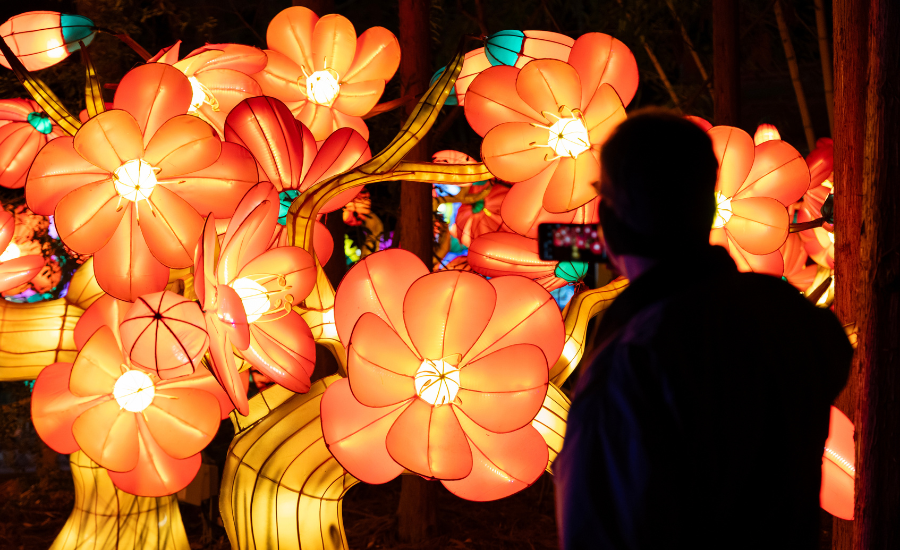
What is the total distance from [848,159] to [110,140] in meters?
2.00

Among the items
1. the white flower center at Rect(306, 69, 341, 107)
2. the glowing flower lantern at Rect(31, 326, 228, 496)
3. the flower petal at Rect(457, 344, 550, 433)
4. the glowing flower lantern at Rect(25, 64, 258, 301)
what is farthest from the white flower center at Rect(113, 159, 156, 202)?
the flower petal at Rect(457, 344, 550, 433)

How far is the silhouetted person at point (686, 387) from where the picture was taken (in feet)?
2.77

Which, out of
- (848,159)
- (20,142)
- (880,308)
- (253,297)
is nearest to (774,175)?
(848,159)

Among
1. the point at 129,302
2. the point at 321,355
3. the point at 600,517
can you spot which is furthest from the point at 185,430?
the point at 321,355

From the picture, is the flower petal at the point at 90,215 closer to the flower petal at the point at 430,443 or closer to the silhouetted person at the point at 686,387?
the flower petal at the point at 430,443

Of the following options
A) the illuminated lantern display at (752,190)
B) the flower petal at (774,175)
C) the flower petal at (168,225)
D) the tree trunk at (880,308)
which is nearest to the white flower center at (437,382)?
the flower petal at (168,225)

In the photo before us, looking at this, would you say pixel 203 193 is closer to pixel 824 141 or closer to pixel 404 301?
pixel 404 301

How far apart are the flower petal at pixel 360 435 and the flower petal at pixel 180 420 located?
294 millimetres

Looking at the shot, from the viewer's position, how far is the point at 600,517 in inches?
33.4

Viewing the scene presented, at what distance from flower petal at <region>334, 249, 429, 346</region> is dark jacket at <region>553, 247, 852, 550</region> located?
56 centimetres

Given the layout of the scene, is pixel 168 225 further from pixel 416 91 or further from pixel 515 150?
pixel 416 91

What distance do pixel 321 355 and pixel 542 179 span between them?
67.9 inches

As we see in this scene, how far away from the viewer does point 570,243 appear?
1549 millimetres

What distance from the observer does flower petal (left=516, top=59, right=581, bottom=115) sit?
1.67 metres
